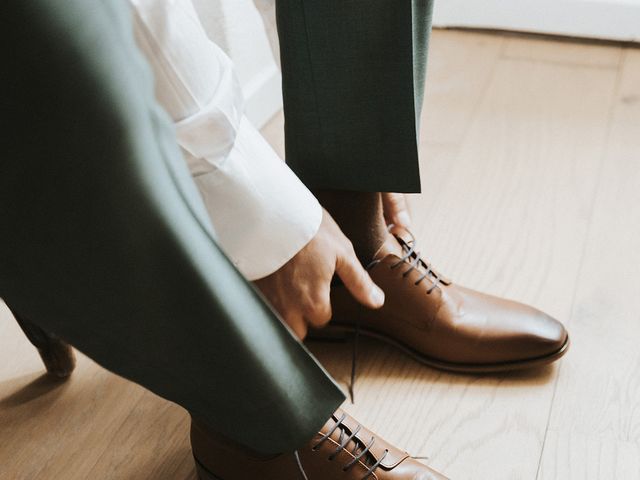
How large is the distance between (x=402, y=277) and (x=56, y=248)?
491 mm

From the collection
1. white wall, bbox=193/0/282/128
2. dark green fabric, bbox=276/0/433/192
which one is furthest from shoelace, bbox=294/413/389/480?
white wall, bbox=193/0/282/128

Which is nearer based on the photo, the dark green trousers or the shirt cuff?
the dark green trousers

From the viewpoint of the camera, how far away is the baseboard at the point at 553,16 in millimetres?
1573

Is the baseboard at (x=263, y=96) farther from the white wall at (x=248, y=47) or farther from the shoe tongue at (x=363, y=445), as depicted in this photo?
the shoe tongue at (x=363, y=445)

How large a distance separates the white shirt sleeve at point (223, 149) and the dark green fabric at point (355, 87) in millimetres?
136

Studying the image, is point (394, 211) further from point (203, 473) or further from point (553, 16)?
point (553, 16)

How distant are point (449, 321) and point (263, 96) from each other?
2.23 ft

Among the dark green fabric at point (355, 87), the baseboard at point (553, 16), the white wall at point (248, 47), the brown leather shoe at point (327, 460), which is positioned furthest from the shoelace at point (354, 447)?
the baseboard at point (553, 16)

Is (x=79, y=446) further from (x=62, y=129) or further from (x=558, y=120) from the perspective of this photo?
(x=558, y=120)

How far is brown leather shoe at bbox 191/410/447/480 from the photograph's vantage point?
0.72m

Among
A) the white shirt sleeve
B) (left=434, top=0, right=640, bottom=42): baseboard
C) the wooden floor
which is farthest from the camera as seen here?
(left=434, top=0, right=640, bottom=42): baseboard

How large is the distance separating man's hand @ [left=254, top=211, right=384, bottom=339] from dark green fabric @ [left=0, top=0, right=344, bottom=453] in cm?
13

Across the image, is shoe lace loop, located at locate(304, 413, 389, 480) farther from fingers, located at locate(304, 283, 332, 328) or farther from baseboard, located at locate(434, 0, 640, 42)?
baseboard, located at locate(434, 0, 640, 42)

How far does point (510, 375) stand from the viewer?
0.90m
